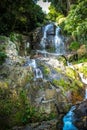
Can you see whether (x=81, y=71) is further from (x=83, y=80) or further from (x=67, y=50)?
(x=67, y=50)

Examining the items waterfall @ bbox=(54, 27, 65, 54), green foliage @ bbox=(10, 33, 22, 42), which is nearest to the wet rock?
green foliage @ bbox=(10, 33, 22, 42)

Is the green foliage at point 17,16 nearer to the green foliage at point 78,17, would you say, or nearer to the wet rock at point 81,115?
the green foliage at point 78,17

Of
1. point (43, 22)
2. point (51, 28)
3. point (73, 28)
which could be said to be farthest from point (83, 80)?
point (43, 22)

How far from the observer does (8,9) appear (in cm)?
2198

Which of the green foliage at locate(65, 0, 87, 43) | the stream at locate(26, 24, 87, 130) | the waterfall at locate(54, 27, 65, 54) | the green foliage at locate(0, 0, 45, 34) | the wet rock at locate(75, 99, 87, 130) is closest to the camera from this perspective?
the wet rock at locate(75, 99, 87, 130)

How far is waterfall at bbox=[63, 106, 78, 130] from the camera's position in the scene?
1168 cm

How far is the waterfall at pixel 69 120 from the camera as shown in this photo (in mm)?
11684

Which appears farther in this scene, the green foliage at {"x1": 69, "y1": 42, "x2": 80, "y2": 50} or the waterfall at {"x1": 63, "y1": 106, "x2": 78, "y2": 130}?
the green foliage at {"x1": 69, "y1": 42, "x2": 80, "y2": 50}

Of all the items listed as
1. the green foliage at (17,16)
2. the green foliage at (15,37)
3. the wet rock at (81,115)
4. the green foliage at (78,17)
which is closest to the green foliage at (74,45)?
the green foliage at (15,37)

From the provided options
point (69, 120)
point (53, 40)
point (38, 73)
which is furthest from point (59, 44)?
point (69, 120)

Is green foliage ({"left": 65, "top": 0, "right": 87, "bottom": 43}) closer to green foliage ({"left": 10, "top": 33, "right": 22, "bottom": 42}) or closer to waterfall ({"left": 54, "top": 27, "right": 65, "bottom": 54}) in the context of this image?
green foliage ({"left": 10, "top": 33, "right": 22, "bottom": 42})

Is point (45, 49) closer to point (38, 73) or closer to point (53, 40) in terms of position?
point (53, 40)

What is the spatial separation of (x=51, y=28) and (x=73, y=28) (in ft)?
33.3

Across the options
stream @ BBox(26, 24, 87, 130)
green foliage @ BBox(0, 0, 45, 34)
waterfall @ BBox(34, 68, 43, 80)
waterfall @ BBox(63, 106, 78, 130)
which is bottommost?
waterfall @ BBox(63, 106, 78, 130)
